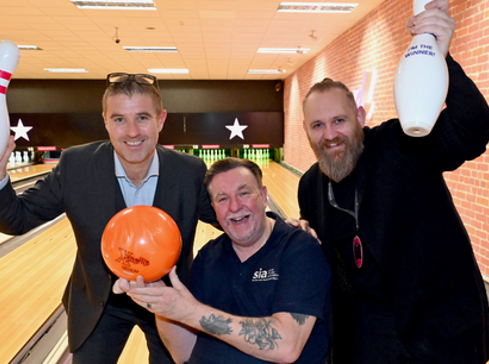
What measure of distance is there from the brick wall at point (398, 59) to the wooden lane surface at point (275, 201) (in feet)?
3.08

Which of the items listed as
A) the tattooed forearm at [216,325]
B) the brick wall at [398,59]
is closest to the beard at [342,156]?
the tattooed forearm at [216,325]

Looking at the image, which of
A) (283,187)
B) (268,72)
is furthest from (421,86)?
(268,72)

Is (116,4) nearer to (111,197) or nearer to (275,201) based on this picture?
(275,201)

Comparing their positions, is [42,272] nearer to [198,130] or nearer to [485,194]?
[485,194]

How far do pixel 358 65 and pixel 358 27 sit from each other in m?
0.52

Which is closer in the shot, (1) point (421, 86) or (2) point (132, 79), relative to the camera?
(1) point (421, 86)

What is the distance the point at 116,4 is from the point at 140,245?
14.2 feet

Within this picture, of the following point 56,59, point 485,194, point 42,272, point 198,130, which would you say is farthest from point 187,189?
point 198,130

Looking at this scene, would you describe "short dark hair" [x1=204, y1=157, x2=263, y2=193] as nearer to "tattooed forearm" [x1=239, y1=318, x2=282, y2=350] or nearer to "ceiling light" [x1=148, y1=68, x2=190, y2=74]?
"tattooed forearm" [x1=239, y1=318, x2=282, y2=350]

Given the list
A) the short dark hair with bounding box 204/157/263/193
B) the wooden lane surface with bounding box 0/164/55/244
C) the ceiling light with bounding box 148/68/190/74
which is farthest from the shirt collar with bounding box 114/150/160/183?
the ceiling light with bounding box 148/68/190/74

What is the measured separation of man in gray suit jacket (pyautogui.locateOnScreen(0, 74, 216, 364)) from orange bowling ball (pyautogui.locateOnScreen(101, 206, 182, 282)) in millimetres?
343

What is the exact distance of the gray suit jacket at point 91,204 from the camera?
1.40 m

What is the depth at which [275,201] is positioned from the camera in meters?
6.11

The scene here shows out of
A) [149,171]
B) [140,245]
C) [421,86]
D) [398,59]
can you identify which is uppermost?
[398,59]
